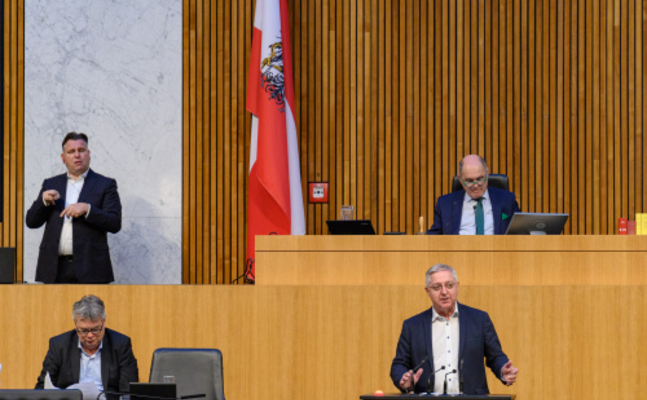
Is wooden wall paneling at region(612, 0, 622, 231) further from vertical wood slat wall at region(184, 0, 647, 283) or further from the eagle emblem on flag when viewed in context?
the eagle emblem on flag

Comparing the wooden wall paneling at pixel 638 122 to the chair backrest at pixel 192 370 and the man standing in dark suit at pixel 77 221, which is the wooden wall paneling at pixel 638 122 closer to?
the man standing in dark suit at pixel 77 221

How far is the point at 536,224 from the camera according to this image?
670 cm

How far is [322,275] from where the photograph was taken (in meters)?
6.75

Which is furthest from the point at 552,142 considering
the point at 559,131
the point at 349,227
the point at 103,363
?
the point at 103,363

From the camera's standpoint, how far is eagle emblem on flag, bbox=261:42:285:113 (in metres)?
8.52

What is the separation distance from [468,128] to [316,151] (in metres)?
1.24

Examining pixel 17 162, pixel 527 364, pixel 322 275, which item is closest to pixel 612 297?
pixel 527 364

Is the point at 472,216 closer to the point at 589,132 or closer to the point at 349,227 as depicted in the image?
the point at 349,227

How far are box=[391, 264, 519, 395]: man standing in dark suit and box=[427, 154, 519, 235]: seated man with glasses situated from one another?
5.11 ft

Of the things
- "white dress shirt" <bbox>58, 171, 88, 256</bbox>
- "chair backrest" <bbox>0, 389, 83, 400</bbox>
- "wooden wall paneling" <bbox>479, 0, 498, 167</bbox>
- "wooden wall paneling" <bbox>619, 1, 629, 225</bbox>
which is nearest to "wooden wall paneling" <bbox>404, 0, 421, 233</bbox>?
"wooden wall paneling" <bbox>479, 0, 498, 167</bbox>

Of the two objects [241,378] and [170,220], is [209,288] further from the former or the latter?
[170,220]

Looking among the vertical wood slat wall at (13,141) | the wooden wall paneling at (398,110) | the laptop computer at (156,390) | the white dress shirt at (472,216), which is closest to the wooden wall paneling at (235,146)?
the wooden wall paneling at (398,110)

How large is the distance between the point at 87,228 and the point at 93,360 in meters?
1.71

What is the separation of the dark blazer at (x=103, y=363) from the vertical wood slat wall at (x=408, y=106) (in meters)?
3.12
